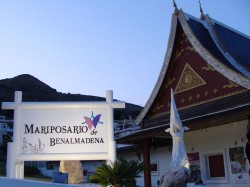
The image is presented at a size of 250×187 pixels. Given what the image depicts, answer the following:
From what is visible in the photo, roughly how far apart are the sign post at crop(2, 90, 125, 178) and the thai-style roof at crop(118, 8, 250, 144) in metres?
5.34

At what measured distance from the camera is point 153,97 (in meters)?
14.9

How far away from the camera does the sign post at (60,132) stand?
19.8ft

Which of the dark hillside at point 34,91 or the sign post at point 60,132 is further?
the dark hillside at point 34,91

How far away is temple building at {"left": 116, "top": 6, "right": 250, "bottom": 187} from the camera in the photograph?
12.0 m

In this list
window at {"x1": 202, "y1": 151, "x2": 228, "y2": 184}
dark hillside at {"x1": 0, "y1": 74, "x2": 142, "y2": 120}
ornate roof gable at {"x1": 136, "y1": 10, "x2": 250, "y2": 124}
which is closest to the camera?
ornate roof gable at {"x1": 136, "y1": 10, "x2": 250, "y2": 124}

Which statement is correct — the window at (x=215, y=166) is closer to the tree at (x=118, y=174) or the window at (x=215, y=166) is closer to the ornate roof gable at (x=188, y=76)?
the ornate roof gable at (x=188, y=76)

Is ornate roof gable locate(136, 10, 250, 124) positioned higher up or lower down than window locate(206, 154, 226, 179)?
higher up

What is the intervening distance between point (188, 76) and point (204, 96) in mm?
1244

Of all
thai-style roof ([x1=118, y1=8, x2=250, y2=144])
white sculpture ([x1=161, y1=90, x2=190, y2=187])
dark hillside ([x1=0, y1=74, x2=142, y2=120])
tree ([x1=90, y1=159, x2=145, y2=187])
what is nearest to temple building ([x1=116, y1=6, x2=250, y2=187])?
thai-style roof ([x1=118, y1=8, x2=250, y2=144])

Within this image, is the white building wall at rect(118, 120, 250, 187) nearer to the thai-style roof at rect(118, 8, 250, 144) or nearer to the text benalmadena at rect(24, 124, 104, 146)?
the thai-style roof at rect(118, 8, 250, 144)

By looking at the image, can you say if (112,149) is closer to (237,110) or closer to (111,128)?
(111,128)

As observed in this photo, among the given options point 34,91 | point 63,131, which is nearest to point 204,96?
point 63,131

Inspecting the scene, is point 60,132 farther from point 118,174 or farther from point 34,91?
point 34,91

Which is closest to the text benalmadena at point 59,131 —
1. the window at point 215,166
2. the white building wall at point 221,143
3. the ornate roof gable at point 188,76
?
the ornate roof gable at point 188,76
